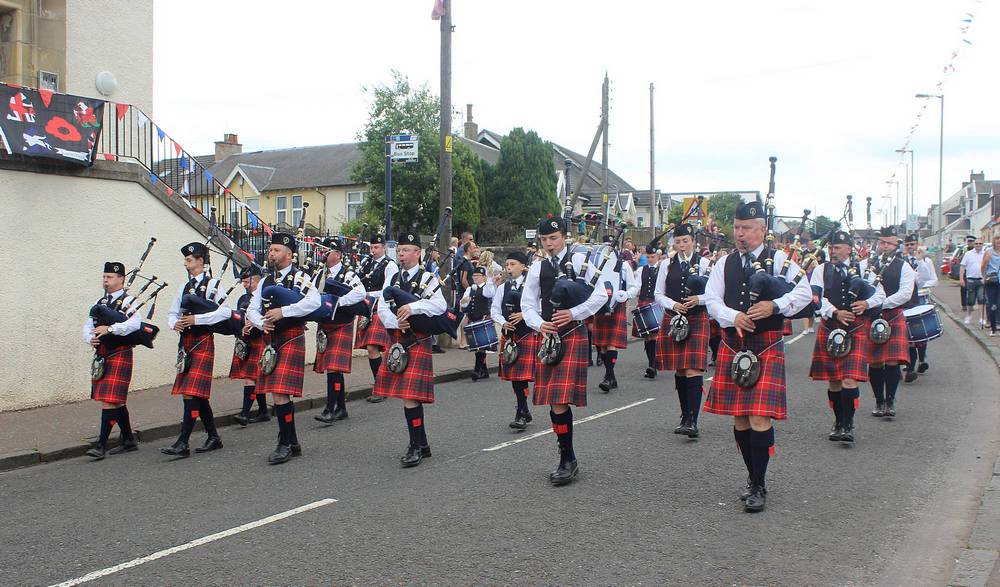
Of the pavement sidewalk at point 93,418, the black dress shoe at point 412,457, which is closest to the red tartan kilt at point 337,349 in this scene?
the pavement sidewalk at point 93,418

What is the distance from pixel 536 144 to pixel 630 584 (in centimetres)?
3608

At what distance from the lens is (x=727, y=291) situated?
601cm

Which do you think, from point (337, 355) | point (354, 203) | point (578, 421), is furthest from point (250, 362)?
point (354, 203)

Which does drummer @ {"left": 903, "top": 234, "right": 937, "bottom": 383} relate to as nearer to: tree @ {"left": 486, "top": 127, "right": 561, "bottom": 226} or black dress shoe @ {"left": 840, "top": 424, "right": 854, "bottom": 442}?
black dress shoe @ {"left": 840, "top": 424, "right": 854, "bottom": 442}

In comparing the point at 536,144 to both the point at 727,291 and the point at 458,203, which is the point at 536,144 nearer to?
the point at 458,203

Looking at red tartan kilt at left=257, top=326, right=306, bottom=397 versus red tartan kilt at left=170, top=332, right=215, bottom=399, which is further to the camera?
red tartan kilt at left=170, top=332, right=215, bottom=399

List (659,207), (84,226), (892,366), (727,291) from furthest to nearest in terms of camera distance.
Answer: (659,207), (84,226), (892,366), (727,291)

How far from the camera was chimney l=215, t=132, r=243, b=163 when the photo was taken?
55531 millimetres

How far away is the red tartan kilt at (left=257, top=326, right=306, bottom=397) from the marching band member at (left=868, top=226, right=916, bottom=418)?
5.74m

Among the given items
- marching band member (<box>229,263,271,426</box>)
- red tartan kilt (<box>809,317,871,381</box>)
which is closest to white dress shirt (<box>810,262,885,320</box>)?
red tartan kilt (<box>809,317,871,381</box>)

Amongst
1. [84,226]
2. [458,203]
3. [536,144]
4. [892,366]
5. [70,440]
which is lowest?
[70,440]

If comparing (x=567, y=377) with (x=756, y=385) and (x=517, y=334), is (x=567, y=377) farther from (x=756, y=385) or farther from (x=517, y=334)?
(x=517, y=334)

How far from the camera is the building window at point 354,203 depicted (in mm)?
43006

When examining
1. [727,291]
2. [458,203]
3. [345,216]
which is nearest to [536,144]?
[458,203]
